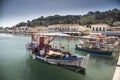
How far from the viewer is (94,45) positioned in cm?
645

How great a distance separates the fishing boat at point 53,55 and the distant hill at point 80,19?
0.55 metres

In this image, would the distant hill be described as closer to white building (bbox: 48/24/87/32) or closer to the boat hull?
white building (bbox: 48/24/87/32)

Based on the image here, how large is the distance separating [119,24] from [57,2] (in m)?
1.51

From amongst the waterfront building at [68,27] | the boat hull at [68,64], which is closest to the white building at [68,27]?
the waterfront building at [68,27]

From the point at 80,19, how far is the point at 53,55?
1126 millimetres

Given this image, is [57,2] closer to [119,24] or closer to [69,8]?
[69,8]

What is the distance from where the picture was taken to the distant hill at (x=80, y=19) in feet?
12.0

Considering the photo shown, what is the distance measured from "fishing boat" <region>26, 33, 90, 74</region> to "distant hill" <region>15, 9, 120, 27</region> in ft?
1.81

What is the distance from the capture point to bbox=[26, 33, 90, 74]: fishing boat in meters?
3.92

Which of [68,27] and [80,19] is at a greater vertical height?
[80,19]

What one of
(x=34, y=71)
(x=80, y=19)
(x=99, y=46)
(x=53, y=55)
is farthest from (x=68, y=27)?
(x=99, y=46)

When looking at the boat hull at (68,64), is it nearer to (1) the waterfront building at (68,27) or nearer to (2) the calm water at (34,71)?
(2) the calm water at (34,71)

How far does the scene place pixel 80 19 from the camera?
3803mm

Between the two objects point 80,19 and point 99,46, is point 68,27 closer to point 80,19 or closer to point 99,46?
point 80,19
